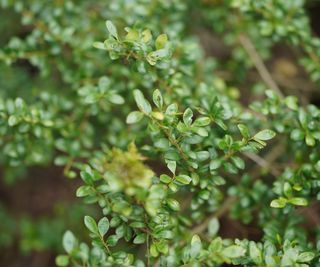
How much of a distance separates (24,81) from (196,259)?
68.2 inches

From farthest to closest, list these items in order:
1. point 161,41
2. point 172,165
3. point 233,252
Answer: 1. point 161,41
2. point 172,165
3. point 233,252

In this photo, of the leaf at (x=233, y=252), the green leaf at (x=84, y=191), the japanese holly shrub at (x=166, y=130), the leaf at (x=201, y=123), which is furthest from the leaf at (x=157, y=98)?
the leaf at (x=233, y=252)

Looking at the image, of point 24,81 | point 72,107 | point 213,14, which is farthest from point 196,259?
point 24,81

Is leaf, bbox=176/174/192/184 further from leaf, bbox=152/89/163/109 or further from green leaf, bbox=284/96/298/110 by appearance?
green leaf, bbox=284/96/298/110

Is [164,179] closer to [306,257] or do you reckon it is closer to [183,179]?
[183,179]

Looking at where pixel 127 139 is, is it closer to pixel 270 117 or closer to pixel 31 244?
pixel 270 117

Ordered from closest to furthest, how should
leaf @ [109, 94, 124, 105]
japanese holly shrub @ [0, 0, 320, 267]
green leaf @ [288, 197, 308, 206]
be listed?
japanese holly shrub @ [0, 0, 320, 267], green leaf @ [288, 197, 308, 206], leaf @ [109, 94, 124, 105]

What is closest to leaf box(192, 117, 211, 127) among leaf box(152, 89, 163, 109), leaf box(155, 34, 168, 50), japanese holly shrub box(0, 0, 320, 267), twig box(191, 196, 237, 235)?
japanese holly shrub box(0, 0, 320, 267)

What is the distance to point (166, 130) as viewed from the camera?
1497 mm

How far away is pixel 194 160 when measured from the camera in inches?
61.1

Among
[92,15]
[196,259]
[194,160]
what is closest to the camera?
[196,259]

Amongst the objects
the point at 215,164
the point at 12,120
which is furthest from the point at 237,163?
the point at 12,120

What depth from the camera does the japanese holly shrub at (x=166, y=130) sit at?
57.2 inches

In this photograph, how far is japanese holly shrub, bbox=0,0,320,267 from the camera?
57.2 inches
